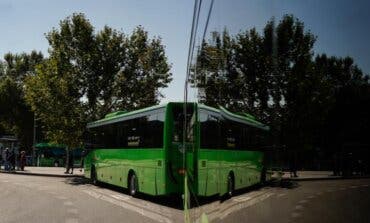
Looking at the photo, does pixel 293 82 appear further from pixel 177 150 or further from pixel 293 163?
pixel 177 150

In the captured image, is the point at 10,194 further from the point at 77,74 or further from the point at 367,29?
the point at 367,29

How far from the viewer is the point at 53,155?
187 ft

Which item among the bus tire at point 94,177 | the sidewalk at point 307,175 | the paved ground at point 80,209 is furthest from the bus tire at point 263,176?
the bus tire at point 94,177

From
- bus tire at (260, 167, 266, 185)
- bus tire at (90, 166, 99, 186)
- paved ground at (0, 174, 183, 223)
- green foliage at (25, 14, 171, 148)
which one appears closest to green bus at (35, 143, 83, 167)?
green foliage at (25, 14, 171, 148)

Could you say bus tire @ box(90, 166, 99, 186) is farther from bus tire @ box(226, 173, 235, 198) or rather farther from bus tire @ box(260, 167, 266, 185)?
bus tire @ box(260, 167, 266, 185)

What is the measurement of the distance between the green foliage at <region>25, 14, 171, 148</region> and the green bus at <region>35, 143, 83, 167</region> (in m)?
23.4

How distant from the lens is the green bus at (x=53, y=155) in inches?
2230

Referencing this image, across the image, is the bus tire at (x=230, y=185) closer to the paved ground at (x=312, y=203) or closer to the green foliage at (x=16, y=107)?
the paved ground at (x=312, y=203)

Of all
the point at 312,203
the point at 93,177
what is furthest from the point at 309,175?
the point at 93,177

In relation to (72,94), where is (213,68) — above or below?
below

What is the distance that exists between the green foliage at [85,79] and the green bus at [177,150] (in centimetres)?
798

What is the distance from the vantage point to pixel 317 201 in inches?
48.9

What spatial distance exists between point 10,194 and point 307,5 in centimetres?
1849

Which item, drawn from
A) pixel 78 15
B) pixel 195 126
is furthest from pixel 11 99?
pixel 195 126
